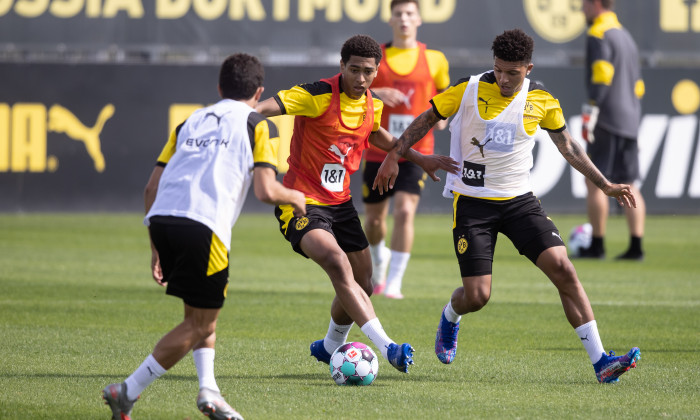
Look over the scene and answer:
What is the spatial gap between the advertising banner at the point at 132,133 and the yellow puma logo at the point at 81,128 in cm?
2

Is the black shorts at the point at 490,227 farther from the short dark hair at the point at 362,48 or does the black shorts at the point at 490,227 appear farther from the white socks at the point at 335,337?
the short dark hair at the point at 362,48

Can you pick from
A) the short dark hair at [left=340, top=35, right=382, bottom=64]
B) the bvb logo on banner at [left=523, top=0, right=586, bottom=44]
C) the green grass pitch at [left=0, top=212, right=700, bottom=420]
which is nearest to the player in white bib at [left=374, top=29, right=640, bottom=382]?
the short dark hair at [left=340, top=35, right=382, bottom=64]

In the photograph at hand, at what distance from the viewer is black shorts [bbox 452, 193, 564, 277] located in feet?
22.4

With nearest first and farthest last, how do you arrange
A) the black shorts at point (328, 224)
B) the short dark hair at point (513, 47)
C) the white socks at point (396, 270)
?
the short dark hair at point (513, 47) → the black shorts at point (328, 224) → the white socks at point (396, 270)

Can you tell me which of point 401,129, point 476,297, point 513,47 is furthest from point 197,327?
point 401,129

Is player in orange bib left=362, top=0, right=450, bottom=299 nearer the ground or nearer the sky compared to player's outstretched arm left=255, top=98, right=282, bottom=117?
nearer the ground

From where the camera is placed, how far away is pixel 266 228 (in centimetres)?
1753

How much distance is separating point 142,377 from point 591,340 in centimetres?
281

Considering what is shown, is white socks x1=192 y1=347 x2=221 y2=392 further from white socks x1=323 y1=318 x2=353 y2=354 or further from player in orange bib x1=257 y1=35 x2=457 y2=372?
white socks x1=323 y1=318 x2=353 y2=354

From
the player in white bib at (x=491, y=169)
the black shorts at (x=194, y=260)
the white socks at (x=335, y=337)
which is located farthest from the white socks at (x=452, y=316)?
the black shorts at (x=194, y=260)

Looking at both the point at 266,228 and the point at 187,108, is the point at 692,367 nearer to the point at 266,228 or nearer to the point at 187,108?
the point at 266,228

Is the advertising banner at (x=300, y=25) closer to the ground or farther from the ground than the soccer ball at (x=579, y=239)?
farther from the ground

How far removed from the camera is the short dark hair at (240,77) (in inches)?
214

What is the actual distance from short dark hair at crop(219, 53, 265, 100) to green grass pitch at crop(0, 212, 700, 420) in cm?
161
